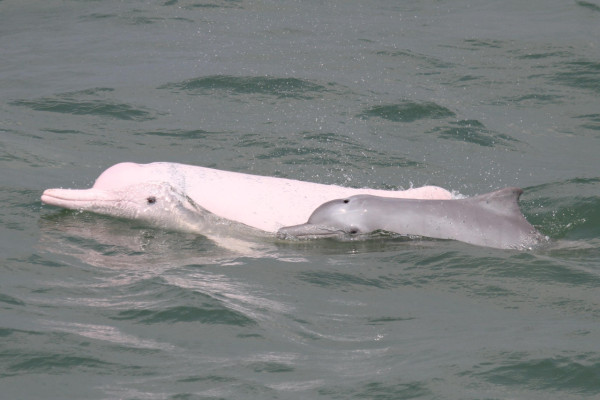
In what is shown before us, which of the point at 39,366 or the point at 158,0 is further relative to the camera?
the point at 158,0

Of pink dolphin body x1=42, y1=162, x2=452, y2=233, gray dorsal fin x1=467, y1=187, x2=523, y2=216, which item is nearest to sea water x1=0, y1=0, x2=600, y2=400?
pink dolphin body x1=42, y1=162, x2=452, y2=233

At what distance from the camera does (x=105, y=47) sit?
781 inches

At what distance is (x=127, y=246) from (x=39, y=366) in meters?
3.34

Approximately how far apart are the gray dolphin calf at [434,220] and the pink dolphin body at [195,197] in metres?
0.37

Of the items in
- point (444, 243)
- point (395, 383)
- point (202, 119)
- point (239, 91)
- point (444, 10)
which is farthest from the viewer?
point (444, 10)

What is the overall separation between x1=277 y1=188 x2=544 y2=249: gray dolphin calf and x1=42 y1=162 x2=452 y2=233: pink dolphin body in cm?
37

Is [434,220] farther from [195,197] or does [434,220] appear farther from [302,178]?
[302,178]

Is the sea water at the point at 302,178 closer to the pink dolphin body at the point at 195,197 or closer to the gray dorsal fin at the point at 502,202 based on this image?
the pink dolphin body at the point at 195,197

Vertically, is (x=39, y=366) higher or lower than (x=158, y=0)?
lower

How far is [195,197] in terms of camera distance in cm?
1105

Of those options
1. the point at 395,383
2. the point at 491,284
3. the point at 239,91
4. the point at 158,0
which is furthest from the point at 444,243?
the point at 158,0

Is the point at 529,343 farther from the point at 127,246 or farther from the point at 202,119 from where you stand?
the point at 202,119

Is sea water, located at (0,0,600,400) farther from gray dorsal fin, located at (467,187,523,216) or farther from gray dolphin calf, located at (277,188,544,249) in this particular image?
gray dorsal fin, located at (467,187,523,216)

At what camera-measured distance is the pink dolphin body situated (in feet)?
35.9
